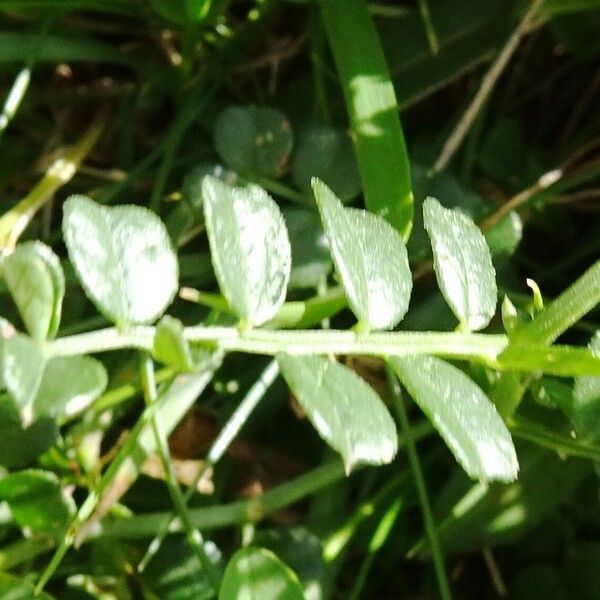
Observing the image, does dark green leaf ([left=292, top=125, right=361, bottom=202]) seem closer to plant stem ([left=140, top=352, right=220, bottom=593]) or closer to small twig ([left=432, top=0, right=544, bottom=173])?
small twig ([left=432, top=0, right=544, bottom=173])

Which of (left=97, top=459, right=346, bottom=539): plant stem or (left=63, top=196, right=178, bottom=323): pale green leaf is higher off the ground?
(left=63, top=196, right=178, bottom=323): pale green leaf

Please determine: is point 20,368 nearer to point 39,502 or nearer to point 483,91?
point 39,502

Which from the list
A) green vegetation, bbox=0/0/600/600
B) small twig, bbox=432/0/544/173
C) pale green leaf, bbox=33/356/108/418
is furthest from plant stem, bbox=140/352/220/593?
small twig, bbox=432/0/544/173

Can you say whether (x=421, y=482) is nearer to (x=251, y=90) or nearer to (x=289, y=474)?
(x=289, y=474)

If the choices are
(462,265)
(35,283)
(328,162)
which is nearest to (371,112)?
(328,162)

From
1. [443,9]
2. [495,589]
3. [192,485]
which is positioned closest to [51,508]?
[192,485]
